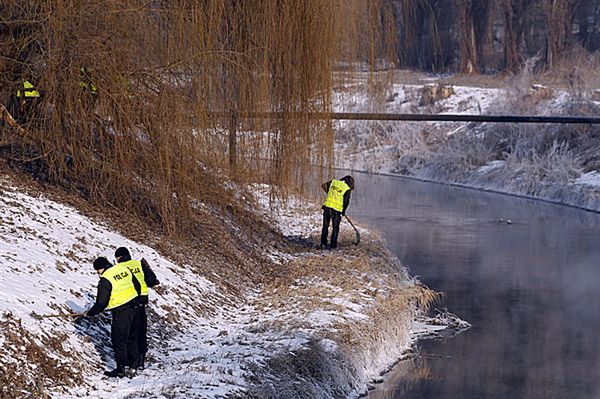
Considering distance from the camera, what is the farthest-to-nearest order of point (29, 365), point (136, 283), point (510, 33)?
point (510, 33) < point (136, 283) < point (29, 365)

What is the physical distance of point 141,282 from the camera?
1056 centimetres

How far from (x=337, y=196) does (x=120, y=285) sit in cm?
914

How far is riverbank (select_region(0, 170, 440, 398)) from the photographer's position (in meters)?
10.1

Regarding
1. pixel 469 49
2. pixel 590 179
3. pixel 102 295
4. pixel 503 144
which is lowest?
pixel 590 179

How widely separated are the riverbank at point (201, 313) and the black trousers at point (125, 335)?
222 mm

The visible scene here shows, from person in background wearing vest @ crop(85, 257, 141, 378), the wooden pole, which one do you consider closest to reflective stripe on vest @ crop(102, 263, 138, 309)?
person in background wearing vest @ crop(85, 257, 141, 378)

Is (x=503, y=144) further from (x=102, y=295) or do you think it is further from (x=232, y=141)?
(x=102, y=295)

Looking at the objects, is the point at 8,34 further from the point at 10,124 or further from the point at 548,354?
the point at 548,354

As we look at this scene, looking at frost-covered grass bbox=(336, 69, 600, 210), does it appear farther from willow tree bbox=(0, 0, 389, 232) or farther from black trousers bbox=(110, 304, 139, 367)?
black trousers bbox=(110, 304, 139, 367)

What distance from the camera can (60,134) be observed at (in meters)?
14.4

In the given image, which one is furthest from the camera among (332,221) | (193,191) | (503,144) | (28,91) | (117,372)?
(503,144)

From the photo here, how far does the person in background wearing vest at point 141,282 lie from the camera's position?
1051 centimetres

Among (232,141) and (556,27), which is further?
(556,27)

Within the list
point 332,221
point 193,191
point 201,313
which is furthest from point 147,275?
point 332,221
